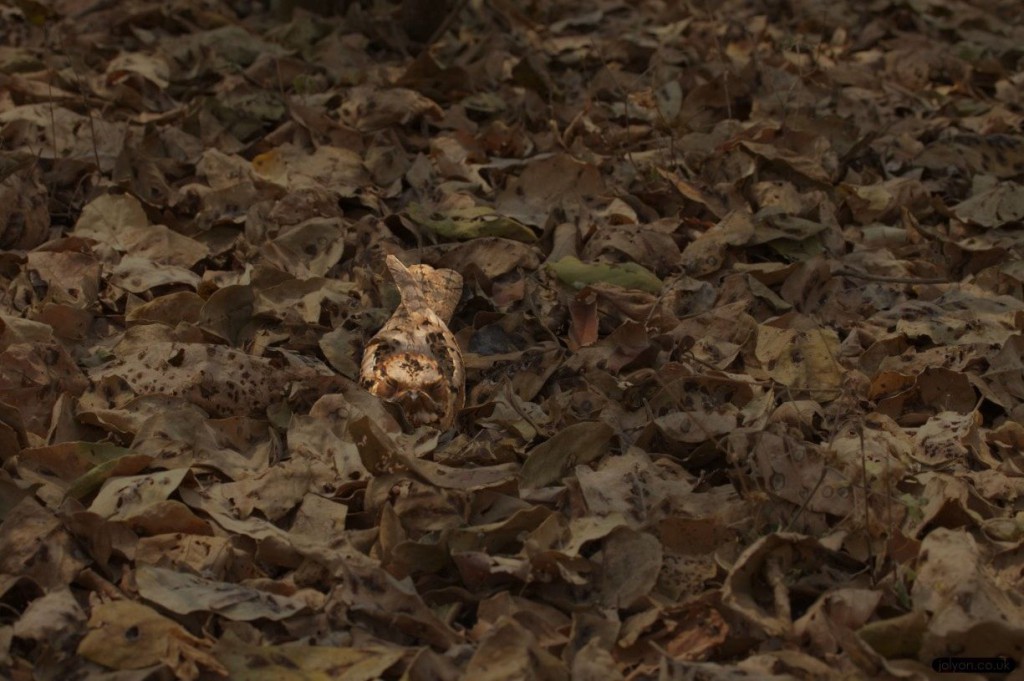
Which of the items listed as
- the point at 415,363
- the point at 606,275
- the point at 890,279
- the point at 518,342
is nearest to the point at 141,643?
the point at 415,363

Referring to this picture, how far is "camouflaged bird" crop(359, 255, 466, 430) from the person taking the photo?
98.2 inches

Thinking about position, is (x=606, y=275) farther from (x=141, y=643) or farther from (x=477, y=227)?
(x=141, y=643)

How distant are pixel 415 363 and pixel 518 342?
39 centimetres

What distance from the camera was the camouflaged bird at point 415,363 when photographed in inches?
98.2

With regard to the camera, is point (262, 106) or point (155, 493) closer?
point (155, 493)

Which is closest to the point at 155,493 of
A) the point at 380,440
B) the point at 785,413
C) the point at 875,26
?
the point at 380,440

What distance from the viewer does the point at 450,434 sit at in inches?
97.8

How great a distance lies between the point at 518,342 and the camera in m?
2.87

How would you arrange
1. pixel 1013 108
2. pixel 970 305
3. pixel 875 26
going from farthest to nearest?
pixel 875 26, pixel 1013 108, pixel 970 305

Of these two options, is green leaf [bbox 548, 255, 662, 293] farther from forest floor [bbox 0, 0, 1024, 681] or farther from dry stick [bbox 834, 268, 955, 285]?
dry stick [bbox 834, 268, 955, 285]

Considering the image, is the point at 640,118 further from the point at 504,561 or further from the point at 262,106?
the point at 504,561

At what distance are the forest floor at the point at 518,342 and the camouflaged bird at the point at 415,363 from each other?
0.24ft

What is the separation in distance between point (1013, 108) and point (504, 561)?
2.66m

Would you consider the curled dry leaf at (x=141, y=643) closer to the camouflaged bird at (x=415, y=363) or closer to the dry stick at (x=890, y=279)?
the camouflaged bird at (x=415, y=363)
